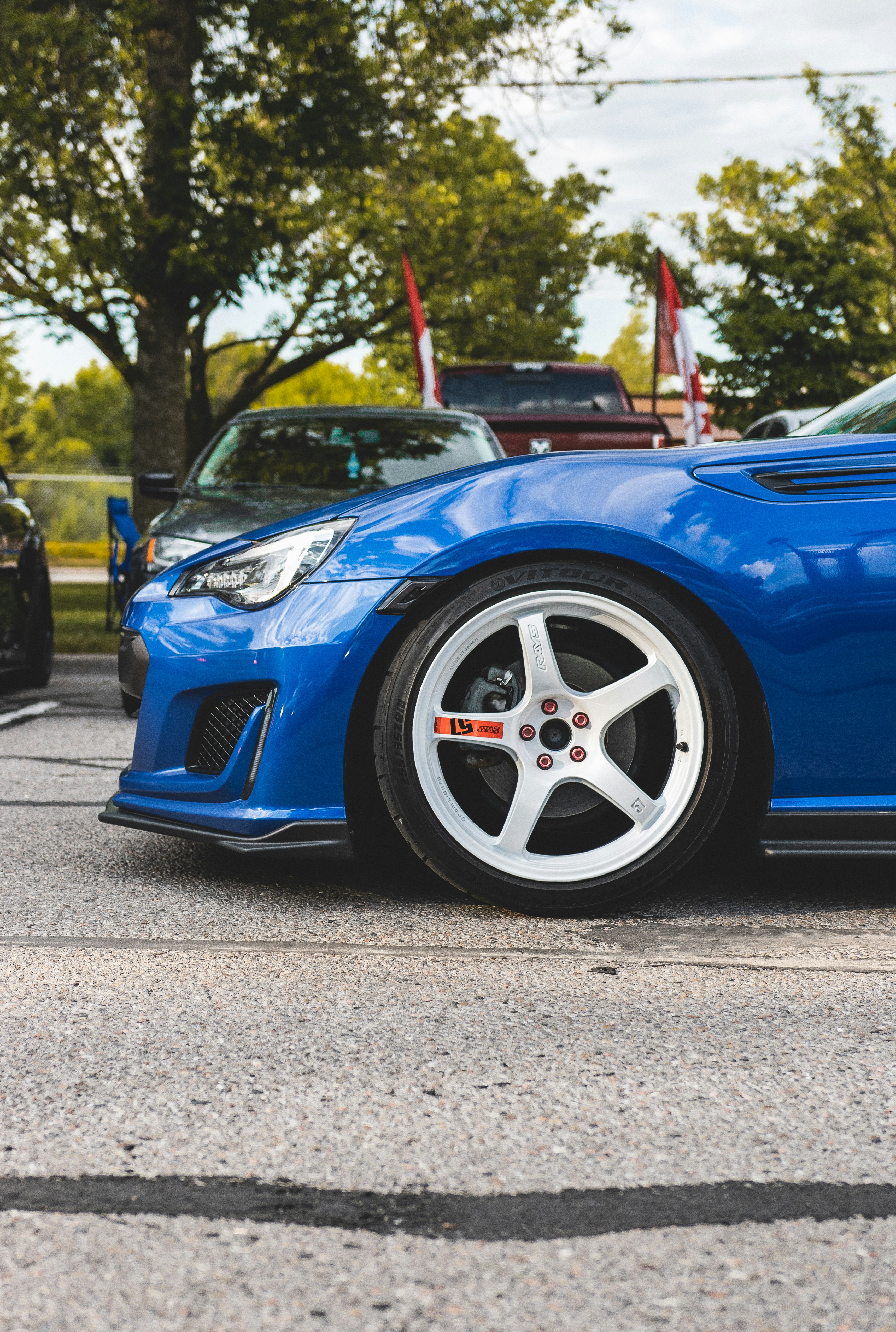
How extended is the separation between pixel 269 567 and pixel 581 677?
741 mm

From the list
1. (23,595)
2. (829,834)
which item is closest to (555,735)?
(829,834)

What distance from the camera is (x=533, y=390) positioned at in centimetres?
1180

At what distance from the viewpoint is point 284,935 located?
108 inches

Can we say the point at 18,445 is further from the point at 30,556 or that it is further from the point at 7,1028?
the point at 7,1028

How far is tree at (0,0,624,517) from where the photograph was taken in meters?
11.6

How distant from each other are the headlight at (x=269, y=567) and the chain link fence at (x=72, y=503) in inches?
1132

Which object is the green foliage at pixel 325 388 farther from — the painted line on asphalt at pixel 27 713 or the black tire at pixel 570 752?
the black tire at pixel 570 752

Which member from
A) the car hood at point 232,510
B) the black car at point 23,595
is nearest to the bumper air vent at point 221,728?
the car hood at point 232,510

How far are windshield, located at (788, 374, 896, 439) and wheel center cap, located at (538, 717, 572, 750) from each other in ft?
3.16

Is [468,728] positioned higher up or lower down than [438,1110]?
higher up

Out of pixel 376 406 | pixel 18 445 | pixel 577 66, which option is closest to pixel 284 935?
pixel 376 406

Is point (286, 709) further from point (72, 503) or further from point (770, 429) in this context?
point (72, 503)

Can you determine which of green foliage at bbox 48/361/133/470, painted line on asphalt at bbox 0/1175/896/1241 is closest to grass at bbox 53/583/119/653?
painted line on asphalt at bbox 0/1175/896/1241

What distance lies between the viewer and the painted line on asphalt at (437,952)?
2.57 meters
